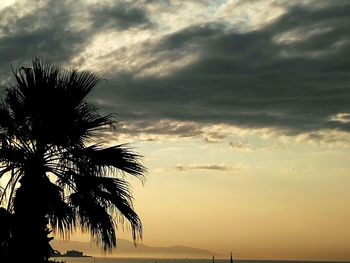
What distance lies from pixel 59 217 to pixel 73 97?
8.20 feet

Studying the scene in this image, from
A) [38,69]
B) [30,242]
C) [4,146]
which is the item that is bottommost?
[30,242]

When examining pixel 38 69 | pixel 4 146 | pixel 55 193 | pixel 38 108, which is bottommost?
pixel 55 193

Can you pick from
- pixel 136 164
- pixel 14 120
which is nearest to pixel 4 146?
pixel 14 120

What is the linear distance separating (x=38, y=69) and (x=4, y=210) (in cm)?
300

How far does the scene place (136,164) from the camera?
12.3 m

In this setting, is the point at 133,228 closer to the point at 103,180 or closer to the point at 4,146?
the point at 103,180

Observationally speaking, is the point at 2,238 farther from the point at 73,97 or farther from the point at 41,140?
the point at 73,97

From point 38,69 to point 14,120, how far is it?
1.22 metres

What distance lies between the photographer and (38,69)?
12.4 meters

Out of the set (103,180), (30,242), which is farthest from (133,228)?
(30,242)

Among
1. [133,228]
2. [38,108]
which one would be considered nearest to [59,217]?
[133,228]

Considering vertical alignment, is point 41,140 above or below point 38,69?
below

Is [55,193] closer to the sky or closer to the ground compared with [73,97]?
closer to the ground

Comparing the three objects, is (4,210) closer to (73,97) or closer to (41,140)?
(41,140)
